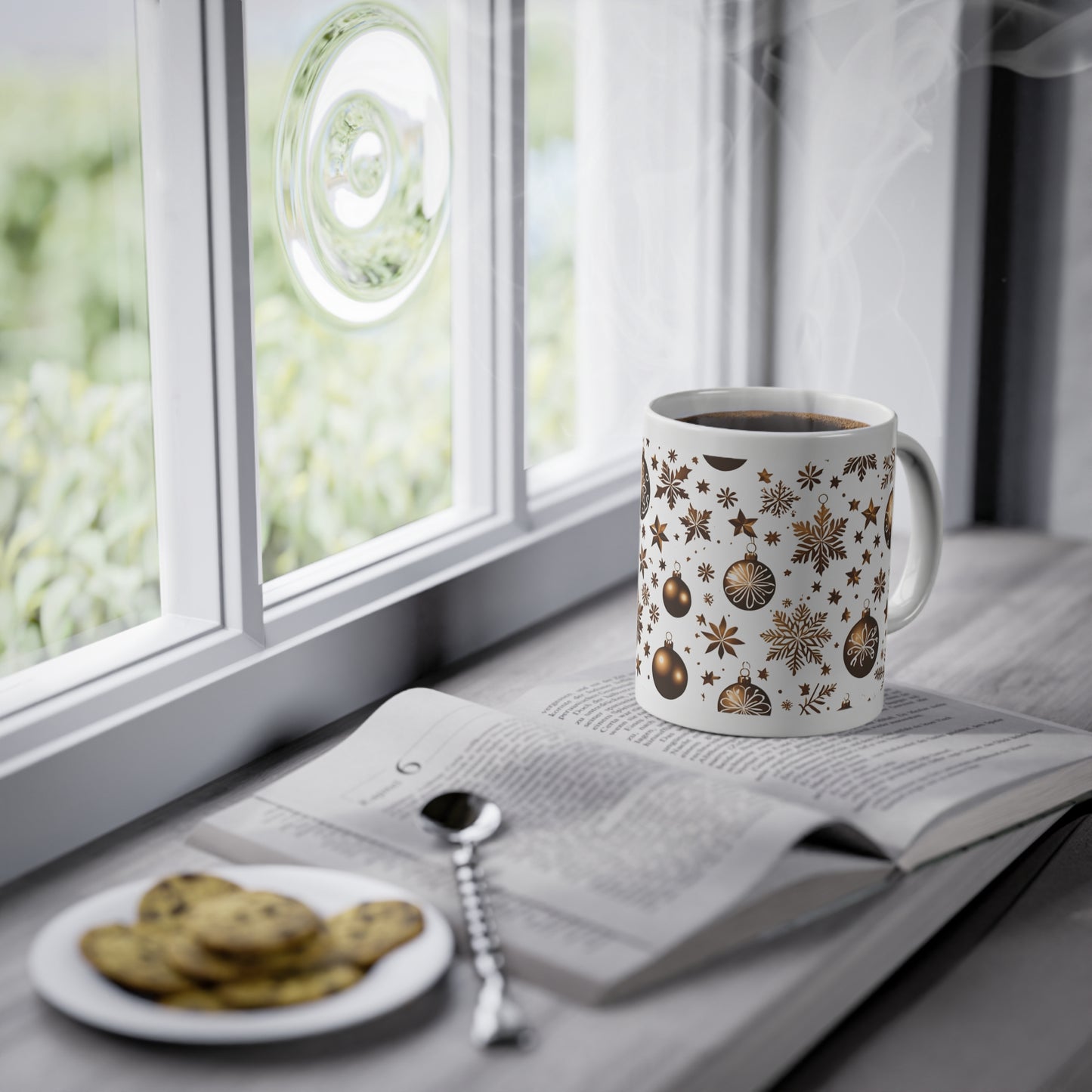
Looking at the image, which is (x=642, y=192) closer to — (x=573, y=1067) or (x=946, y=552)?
(x=946, y=552)

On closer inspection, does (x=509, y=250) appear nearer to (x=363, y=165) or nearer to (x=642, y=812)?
(x=363, y=165)

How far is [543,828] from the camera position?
0.59 meters

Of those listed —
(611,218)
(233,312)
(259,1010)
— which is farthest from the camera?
(611,218)

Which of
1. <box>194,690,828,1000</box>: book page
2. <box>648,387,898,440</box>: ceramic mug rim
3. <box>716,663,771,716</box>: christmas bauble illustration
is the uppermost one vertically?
<box>648,387,898,440</box>: ceramic mug rim

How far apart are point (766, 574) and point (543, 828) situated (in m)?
0.16

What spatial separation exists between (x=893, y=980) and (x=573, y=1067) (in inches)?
6.4

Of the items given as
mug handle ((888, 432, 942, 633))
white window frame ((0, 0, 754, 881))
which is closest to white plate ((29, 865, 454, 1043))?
white window frame ((0, 0, 754, 881))

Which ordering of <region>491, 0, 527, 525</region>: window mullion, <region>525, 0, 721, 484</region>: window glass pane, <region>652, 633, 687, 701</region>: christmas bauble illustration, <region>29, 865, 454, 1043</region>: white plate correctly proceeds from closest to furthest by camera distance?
<region>29, 865, 454, 1043</region>: white plate < <region>652, 633, 687, 701</region>: christmas bauble illustration < <region>491, 0, 527, 525</region>: window mullion < <region>525, 0, 721, 484</region>: window glass pane

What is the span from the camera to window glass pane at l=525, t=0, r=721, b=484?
38.5 inches

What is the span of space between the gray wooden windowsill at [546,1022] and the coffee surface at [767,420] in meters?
0.19

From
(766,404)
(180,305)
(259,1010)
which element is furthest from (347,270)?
(259,1010)

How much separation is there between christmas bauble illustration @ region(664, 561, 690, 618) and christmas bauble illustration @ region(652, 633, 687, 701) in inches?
0.5

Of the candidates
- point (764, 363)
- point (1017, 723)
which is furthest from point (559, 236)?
point (1017, 723)

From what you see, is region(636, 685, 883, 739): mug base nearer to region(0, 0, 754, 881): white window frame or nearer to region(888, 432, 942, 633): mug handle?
region(888, 432, 942, 633): mug handle
